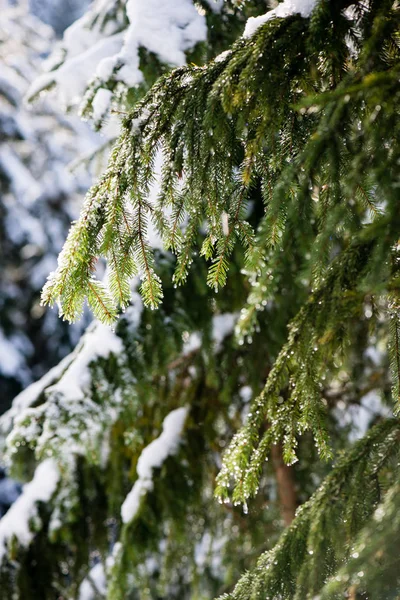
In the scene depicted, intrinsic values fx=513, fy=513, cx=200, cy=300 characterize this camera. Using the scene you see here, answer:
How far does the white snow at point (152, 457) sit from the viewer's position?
2705mm

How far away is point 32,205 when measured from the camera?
7000 mm

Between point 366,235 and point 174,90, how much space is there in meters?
0.76

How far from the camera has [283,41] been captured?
1.22 metres

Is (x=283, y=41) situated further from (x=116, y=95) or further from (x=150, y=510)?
(x=150, y=510)

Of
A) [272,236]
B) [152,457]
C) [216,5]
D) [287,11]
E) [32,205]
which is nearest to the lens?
[272,236]

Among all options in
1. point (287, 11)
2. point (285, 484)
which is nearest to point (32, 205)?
point (285, 484)

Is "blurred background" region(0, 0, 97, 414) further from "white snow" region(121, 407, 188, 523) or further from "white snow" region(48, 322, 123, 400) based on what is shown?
"white snow" region(48, 322, 123, 400)

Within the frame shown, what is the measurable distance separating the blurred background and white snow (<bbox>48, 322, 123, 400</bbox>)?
4238 millimetres

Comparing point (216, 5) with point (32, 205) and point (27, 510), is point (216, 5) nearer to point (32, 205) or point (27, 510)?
point (27, 510)

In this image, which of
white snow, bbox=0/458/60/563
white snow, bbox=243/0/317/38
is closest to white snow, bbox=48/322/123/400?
white snow, bbox=0/458/60/563

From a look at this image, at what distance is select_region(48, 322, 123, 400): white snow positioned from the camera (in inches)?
96.4

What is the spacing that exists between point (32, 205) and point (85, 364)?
5098 mm

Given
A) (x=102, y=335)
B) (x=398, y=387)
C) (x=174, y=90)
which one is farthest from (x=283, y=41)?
(x=102, y=335)

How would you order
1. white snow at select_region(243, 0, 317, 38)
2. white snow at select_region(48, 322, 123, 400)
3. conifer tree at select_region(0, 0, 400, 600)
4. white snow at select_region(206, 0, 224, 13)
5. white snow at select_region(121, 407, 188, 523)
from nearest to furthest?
conifer tree at select_region(0, 0, 400, 600) < white snow at select_region(243, 0, 317, 38) < white snow at select_region(206, 0, 224, 13) < white snow at select_region(48, 322, 123, 400) < white snow at select_region(121, 407, 188, 523)
